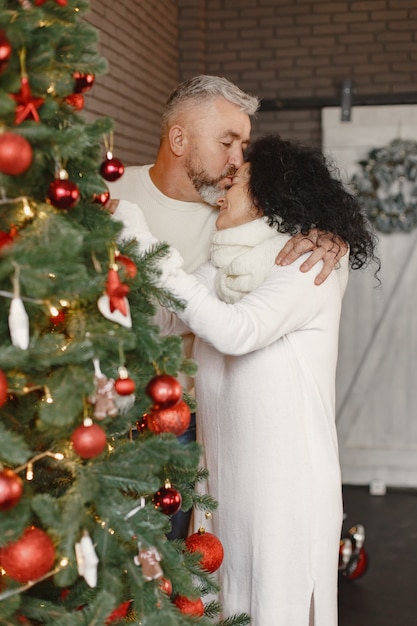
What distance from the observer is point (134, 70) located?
488 cm

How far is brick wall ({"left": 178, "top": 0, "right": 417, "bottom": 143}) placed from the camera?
19.2 feet

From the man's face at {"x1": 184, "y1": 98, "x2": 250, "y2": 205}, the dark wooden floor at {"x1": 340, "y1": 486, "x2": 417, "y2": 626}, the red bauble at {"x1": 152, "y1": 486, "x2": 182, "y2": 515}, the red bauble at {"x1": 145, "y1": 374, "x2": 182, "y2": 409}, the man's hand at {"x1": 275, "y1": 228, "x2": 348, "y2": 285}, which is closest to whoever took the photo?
the red bauble at {"x1": 145, "y1": 374, "x2": 182, "y2": 409}

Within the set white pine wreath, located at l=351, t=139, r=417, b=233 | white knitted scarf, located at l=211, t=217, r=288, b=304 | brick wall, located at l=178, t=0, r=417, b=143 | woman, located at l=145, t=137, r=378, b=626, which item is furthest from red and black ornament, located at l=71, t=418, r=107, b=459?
brick wall, located at l=178, t=0, r=417, b=143

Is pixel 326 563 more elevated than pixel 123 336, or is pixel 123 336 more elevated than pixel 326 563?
pixel 123 336

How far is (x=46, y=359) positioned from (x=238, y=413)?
941mm

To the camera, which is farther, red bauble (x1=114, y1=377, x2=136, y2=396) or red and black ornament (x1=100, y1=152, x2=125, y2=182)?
red and black ornament (x1=100, y1=152, x2=125, y2=182)

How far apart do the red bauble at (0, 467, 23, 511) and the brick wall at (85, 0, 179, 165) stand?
306 centimetres

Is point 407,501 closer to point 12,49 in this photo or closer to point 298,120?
point 298,120

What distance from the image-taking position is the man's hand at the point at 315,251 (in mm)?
2168

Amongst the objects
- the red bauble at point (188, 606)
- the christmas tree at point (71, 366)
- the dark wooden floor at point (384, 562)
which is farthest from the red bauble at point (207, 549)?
the dark wooden floor at point (384, 562)

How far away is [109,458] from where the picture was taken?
5.12ft

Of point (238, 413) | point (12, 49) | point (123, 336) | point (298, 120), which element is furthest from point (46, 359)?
point (298, 120)

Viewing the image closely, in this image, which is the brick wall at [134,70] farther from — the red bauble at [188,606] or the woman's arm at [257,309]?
the red bauble at [188,606]

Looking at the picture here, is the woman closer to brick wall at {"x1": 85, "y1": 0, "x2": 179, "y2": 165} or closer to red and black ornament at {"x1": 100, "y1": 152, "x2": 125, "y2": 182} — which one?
red and black ornament at {"x1": 100, "y1": 152, "x2": 125, "y2": 182}
